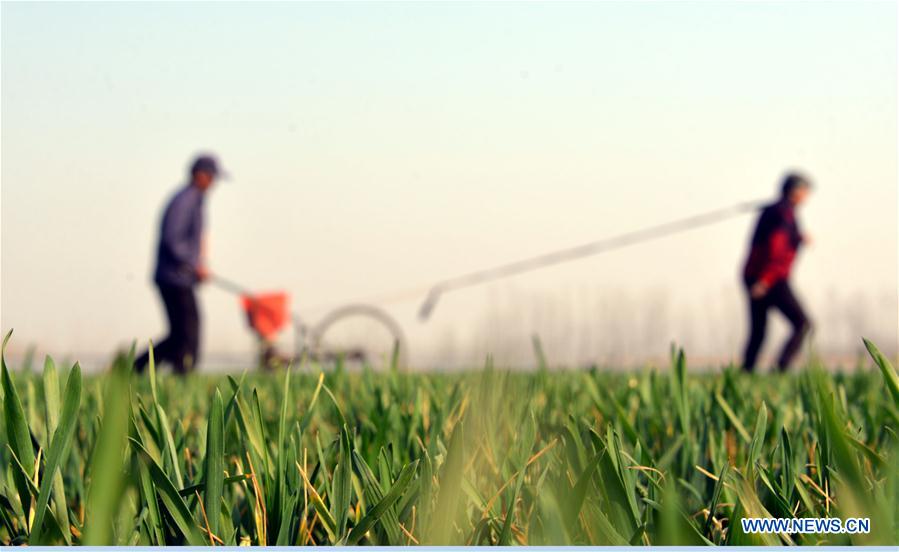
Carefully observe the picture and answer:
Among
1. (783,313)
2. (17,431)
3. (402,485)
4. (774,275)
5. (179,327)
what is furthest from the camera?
(783,313)

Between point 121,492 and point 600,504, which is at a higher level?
point 121,492

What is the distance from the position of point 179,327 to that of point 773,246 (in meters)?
3.87

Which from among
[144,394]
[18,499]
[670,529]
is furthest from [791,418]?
[144,394]

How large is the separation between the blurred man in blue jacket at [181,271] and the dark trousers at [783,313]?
3621mm

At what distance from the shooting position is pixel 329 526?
1106 millimetres

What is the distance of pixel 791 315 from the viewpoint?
21.1 ft

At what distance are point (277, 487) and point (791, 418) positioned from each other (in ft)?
4.29

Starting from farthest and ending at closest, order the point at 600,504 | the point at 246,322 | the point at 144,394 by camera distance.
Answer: the point at 246,322 → the point at 144,394 → the point at 600,504

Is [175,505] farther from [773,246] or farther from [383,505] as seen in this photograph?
[773,246]

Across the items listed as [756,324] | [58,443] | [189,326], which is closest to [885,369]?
[58,443]

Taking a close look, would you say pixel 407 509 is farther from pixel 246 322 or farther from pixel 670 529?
pixel 246 322

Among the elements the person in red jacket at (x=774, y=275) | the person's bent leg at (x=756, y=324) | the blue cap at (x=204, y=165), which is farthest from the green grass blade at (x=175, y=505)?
the person's bent leg at (x=756, y=324)

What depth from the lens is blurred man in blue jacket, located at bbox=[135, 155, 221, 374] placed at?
18.1ft

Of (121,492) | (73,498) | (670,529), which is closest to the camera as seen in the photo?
(670,529)
